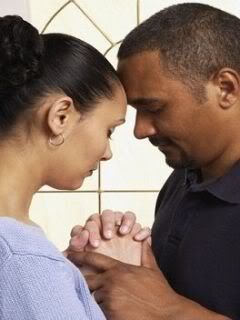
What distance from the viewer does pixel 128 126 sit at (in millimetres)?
2324

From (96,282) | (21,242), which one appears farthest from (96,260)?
(21,242)

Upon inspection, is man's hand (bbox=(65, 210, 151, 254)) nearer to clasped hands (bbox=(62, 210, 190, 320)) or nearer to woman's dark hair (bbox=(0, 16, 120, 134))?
clasped hands (bbox=(62, 210, 190, 320))

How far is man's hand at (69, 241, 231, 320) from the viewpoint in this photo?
3.72 feet

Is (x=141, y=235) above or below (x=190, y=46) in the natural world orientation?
below

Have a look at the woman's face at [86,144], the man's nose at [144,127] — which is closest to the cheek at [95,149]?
the woman's face at [86,144]

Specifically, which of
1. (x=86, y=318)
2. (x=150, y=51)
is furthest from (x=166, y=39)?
(x=86, y=318)

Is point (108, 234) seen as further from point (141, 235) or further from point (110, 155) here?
point (110, 155)

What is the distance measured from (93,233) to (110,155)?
0.55 ft

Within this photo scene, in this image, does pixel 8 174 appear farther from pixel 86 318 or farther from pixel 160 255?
pixel 160 255

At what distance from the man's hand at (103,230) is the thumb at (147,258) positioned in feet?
0.04

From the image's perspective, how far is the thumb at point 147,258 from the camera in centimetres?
121

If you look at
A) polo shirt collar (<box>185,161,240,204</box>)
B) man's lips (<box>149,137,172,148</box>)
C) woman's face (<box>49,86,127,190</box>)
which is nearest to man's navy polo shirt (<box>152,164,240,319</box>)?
polo shirt collar (<box>185,161,240,204</box>)

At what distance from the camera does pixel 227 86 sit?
1.28m

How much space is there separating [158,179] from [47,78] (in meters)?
1.39
